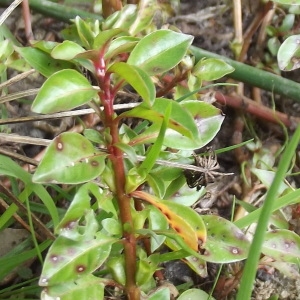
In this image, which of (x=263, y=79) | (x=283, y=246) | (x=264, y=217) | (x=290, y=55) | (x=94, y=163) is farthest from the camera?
(x=263, y=79)

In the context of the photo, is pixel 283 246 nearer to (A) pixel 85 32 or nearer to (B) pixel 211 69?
(B) pixel 211 69

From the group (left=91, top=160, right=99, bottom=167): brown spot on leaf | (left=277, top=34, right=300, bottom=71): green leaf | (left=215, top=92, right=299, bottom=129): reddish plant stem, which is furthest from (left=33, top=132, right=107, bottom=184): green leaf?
(left=215, top=92, right=299, bottom=129): reddish plant stem

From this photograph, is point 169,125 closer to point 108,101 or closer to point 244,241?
point 108,101

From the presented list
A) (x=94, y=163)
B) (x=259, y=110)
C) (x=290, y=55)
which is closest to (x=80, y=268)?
(x=94, y=163)

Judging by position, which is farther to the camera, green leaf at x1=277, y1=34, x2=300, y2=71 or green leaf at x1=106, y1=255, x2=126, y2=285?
green leaf at x1=277, y1=34, x2=300, y2=71

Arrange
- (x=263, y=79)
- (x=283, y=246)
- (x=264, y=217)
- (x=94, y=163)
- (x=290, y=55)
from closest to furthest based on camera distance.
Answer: (x=264, y=217) → (x=94, y=163) → (x=283, y=246) → (x=290, y=55) → (x=263, y=79)

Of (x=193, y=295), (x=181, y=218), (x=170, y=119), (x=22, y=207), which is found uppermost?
(x=170, y=119)

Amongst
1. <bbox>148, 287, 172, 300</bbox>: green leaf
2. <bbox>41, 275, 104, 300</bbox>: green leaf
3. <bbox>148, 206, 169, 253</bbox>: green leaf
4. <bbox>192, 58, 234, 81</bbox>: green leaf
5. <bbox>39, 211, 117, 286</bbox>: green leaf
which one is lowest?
<bbox>148, 287, 172, 300</bbox>: green leaf

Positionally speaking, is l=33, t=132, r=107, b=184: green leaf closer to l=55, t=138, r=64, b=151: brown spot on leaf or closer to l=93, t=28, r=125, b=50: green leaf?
l=55, t=138, r=64, b=151: brown spot on leaf
